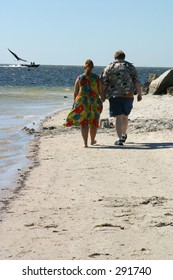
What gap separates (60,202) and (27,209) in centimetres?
42

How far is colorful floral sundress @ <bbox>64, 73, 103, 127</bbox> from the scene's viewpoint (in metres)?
11.0

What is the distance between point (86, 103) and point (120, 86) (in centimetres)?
65

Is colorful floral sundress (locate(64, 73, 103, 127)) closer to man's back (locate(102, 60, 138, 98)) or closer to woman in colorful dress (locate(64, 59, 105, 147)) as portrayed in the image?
woman in colorful dress (locate(64, 59, 105, 147))

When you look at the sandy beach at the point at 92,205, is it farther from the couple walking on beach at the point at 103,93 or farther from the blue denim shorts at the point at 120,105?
the blue denim shorts at the point at 120,105

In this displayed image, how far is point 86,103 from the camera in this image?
36.4ft

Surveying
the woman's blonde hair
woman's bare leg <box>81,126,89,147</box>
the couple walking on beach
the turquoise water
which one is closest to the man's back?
the couple walking on beach

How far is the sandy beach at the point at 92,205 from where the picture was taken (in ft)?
16.9

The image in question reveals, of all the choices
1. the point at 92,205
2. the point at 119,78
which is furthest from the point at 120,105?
the point at 92,205

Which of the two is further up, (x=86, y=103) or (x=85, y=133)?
(x=86, y=103)

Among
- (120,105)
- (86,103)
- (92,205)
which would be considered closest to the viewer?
(92,205)

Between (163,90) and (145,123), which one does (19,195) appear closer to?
(145,123)

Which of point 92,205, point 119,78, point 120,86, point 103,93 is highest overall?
point 119,78

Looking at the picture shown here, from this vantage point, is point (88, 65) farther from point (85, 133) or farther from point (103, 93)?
point (85, 133)

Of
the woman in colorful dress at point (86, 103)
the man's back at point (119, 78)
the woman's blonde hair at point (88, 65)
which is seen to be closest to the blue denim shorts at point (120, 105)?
the man's back at point (119, 78)
